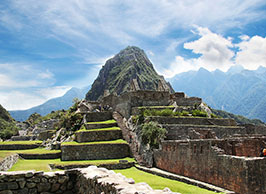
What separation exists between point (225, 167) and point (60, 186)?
10263 mm

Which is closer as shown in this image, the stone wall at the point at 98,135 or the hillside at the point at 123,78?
the stone wall at the point at 98,135

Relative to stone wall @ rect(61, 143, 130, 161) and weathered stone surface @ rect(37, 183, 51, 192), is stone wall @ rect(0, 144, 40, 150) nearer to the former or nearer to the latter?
stone wall @ rect(61, 143, 130, 161)

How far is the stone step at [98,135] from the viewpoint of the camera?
3066 centimetres

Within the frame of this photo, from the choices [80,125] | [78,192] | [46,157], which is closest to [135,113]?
[80,125]

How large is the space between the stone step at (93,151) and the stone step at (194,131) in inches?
236

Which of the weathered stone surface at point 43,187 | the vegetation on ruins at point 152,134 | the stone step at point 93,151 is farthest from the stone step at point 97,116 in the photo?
the weathered stone surface at point 43,187

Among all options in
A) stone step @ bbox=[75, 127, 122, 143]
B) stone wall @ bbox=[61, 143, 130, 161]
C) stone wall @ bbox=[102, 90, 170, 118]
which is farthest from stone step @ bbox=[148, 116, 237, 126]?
stone wall @ bbox=[102, 90, 170, 118]

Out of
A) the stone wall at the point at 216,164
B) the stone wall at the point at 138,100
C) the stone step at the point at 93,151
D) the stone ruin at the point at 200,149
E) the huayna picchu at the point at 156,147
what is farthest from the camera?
the stone wall at the point at 138,100

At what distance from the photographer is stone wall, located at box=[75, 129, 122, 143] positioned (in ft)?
101

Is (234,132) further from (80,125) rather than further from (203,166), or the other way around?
(80,125)

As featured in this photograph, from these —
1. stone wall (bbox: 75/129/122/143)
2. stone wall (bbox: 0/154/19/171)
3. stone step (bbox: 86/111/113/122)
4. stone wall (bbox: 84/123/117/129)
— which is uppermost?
stone step (bbox: 86/111/113/122)

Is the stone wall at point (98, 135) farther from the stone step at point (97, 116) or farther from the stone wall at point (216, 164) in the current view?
the stone wall at point (216, 164)

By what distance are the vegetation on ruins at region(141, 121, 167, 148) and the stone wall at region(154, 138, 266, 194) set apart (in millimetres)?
1869

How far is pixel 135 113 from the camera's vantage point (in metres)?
33.2
